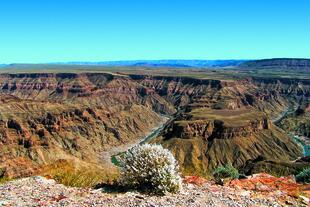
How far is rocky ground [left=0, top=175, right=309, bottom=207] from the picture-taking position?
75.0 feet

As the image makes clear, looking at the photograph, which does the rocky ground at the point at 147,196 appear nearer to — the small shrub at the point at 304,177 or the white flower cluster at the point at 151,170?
the white flower cluster at the point at 151,170

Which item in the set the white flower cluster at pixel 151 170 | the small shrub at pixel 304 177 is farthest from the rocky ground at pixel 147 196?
the small shrub at pixel 304 177

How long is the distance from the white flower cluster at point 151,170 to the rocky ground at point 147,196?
791mm

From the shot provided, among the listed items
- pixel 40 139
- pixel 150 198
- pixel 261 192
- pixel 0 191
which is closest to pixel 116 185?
pixel 150 198

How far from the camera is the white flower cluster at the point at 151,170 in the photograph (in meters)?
24.7

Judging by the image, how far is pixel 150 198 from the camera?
23.6 m

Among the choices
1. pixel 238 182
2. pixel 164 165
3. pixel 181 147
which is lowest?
pixel 181 147

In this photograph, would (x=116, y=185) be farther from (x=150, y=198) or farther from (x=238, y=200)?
(x=238, y=200)

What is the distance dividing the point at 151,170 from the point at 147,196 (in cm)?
170

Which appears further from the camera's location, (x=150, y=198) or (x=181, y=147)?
(x=181, y=147)

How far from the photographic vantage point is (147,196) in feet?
78.6

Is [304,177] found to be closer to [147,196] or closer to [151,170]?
[151,170]

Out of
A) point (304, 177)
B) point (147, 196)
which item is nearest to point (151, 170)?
point (147, 196)

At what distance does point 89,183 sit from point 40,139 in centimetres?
16049
